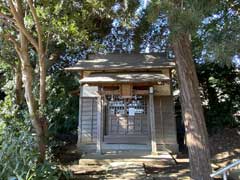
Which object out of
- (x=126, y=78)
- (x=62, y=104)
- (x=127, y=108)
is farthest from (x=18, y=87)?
(x=126, y=78)

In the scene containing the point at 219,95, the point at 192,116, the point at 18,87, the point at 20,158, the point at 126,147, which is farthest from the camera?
the point at 219,95

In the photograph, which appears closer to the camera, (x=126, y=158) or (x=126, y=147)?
(x=126, y=158)

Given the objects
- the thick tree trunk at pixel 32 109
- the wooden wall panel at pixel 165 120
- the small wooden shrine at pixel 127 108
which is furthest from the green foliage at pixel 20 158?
the wooden wall panel at pixel 165 120

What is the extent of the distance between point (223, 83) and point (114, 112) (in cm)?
497

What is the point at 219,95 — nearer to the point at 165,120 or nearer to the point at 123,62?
the point at 165,120

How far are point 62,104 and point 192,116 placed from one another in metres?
8.07

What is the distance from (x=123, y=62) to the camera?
419 inches

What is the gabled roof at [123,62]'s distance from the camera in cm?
993

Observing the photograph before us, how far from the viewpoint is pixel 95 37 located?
1327 centimetres

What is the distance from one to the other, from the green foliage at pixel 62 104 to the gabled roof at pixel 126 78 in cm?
344

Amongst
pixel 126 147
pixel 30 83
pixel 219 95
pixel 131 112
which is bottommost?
pixel 126 147

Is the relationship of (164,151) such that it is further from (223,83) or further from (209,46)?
(209,46)

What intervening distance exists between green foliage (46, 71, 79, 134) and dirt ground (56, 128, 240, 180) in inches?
38.2

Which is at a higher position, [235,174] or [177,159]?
[177,159]
